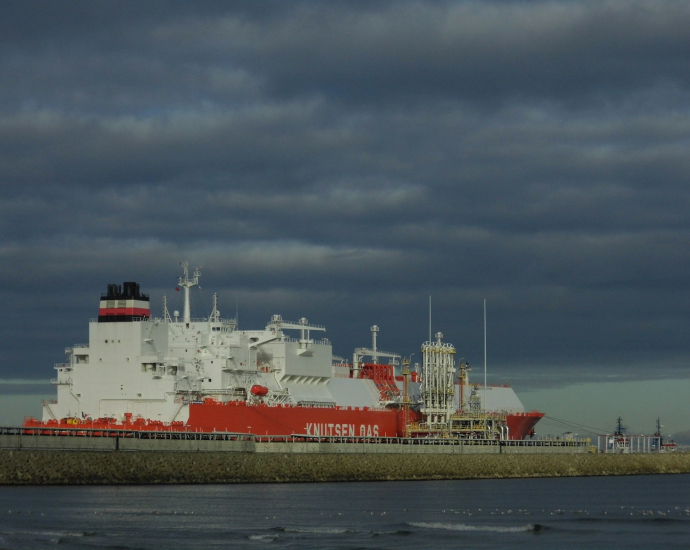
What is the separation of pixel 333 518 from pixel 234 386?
31393 mm

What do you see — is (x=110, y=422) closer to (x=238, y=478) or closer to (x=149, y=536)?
(x=238, y=478)

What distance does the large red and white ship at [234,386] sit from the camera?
277ft

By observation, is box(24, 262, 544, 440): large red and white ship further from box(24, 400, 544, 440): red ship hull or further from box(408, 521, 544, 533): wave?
box(408, 521, 544, 533): wave

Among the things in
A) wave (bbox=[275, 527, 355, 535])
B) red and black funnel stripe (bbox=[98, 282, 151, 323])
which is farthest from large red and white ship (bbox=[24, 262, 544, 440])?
wave (bbox=[275, 527, 355, 535])

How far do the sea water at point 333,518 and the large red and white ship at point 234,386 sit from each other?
881 cm

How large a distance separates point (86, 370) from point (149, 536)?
3572 cm

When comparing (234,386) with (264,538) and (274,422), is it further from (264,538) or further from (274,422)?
(264,538)

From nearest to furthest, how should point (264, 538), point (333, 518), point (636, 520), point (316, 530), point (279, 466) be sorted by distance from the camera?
point (264, 538), point (316, 530), point (333, 518), point (636, 520), point (279, 466)

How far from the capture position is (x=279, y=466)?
270ft

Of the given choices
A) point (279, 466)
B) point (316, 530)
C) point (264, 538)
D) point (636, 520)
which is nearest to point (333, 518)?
point (316, 530)

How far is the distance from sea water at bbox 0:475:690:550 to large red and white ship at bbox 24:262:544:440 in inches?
347

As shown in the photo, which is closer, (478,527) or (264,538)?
(264,538)

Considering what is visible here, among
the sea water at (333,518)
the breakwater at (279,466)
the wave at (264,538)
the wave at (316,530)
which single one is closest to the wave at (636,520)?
the sea water at (333,518)

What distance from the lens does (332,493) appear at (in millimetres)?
73938
